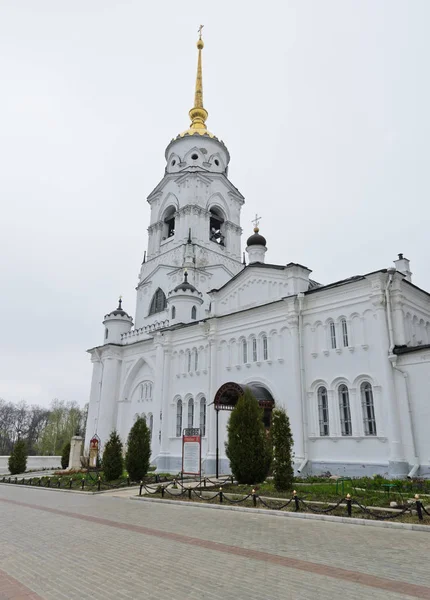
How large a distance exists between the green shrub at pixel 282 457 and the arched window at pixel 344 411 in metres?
5.59

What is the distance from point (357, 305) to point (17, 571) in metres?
17.0

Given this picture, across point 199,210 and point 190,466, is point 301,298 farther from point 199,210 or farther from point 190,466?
point 199,210

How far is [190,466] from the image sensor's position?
17969 millimetres

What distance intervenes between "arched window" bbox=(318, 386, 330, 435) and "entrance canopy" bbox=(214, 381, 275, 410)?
2553 mm

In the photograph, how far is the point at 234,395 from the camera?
72.6 feet

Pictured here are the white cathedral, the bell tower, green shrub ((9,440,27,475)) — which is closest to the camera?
the white cathedral

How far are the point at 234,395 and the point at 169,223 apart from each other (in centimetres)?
2195

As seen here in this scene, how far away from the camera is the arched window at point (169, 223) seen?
3883cm

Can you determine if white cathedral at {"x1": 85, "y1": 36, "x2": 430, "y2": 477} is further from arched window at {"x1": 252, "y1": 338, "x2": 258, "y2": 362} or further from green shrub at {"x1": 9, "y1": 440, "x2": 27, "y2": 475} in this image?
green shrub at {"x1": 9, "y1": 440, "x2": 27, "y2": 475}

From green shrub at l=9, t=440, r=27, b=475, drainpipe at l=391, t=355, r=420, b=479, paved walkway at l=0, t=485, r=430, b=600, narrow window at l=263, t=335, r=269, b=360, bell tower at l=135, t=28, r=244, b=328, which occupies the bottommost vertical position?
paved walkway at l=0, t=485, r=430, b=600

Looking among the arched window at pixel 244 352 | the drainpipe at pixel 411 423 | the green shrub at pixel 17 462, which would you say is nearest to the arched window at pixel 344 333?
the drainpipe at pixel 411 423

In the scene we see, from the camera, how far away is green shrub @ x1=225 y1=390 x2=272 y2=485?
16062 millimetres

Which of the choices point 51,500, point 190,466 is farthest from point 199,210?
point 51,500

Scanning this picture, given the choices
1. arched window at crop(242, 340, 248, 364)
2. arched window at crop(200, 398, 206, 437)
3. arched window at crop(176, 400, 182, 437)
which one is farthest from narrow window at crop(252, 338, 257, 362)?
arched window at crop(176, 400, 182, 437)
